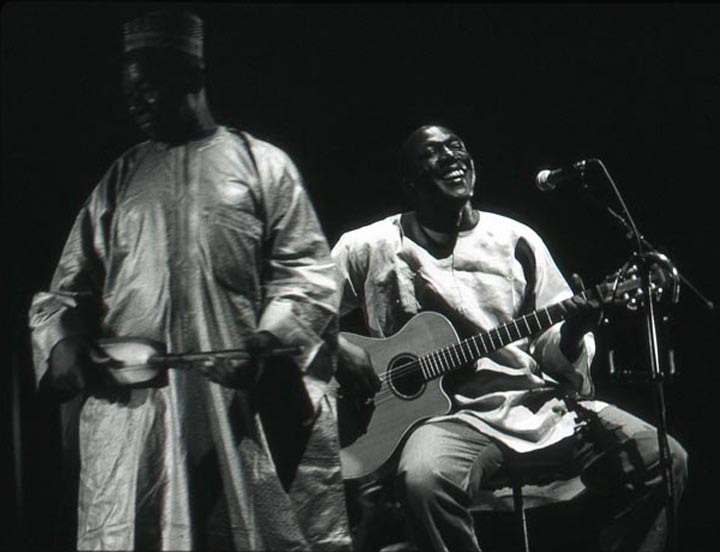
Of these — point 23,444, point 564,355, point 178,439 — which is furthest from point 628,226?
point 23,444

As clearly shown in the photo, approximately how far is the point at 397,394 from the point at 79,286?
4.12 feet

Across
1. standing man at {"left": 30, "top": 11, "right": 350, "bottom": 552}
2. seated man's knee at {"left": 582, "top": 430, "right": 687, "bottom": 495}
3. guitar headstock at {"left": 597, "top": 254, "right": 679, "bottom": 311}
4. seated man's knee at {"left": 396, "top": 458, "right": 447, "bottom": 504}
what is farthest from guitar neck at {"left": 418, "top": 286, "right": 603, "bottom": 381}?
standing man at {"left": 30, "top": 11, "right": 350, "bottom": 552}

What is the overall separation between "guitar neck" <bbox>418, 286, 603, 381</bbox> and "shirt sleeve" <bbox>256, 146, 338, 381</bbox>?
0.87 meters

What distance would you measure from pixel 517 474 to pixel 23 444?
162cm

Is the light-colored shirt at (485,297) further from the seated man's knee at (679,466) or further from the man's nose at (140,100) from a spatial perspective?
the man's nose at (140,100)

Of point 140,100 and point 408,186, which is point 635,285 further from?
point 140,100

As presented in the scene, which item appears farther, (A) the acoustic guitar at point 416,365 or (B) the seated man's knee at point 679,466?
(A) the acoustic guitar at point 416,365

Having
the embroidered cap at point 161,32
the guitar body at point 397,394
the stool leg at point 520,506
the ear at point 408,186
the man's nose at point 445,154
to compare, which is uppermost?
the embroidered cap at point 161,32

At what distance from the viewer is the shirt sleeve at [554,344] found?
133 inches

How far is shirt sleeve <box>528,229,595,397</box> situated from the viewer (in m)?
3.39

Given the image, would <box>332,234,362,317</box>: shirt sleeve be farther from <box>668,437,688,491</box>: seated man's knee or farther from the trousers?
<box>668,437,688,491</box>: seated man's knee

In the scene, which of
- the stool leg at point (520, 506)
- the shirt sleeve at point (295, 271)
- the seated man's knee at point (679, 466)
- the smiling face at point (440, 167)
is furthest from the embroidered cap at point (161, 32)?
the seated man's knee at point (679, 466)

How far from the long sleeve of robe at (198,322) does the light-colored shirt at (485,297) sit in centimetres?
96

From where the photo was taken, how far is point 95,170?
331 cm
